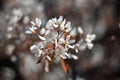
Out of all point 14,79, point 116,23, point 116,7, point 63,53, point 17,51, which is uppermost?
point 116,7

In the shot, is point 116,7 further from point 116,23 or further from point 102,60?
point 102,60

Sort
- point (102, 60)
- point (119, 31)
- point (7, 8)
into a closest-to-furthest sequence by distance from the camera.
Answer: point (119, 31) < point (102, 60) < point (7, 8)

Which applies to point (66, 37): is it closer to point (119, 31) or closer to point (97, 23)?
point (119, 31)

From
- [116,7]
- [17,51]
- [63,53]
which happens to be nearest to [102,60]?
[116,7]

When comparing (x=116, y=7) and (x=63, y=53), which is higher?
(x=116, y=7)

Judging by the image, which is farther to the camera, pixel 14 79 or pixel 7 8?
pixel 7 8

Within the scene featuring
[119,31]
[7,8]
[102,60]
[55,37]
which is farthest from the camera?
[7,8]

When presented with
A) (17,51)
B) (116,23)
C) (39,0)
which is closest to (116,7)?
(116,23)
